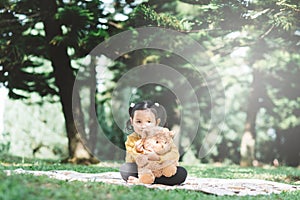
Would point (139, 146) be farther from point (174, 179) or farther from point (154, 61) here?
point (154, 61)

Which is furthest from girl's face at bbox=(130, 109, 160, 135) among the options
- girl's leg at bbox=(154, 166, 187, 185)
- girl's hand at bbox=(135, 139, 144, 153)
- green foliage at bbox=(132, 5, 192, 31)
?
green foliage at bbox=(132, 5, 192, 31)

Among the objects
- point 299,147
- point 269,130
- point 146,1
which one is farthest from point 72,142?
point 269,130

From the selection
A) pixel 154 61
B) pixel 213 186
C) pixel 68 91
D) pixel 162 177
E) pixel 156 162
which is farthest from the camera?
pixel 154 61

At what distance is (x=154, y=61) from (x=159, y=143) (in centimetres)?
792

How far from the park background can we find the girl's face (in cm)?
388

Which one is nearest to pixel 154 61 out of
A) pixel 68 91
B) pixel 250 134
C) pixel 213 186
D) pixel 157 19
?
pixel 68 91

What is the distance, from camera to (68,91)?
475 inches

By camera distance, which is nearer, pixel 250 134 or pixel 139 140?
pixel 139 140

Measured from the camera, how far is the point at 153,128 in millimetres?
5879

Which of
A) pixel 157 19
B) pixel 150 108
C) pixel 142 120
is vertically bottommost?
pixel 142 120

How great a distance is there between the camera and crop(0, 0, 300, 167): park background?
33.3ft

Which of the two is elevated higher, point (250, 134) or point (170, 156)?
point (170, 156)

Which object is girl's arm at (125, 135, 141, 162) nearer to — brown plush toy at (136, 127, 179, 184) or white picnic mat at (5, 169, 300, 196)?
brown plush toy at (136, 127, 179, 184)

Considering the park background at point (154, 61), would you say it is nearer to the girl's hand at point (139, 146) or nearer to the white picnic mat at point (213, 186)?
the white picnic mat at point (213, 186)
